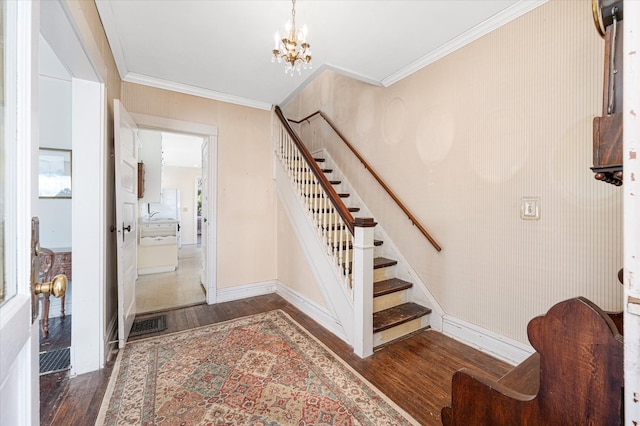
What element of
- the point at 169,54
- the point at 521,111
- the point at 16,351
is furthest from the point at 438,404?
the point at 169,54

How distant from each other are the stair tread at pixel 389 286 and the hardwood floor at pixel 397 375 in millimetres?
433

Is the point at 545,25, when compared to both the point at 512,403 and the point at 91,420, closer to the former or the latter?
the point at 512,403

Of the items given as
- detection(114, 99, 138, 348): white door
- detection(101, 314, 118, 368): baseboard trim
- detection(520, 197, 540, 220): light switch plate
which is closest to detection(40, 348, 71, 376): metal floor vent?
detection(101, 314, 118, 368): baseboard trim

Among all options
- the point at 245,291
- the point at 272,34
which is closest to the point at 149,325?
the point at 245,291

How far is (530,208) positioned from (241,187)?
9.96 ft

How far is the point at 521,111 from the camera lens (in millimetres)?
1979

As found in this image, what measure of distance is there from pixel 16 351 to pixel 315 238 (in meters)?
2.30

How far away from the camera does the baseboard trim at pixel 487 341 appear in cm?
199

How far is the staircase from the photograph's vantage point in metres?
2.34

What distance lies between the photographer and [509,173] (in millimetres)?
2049

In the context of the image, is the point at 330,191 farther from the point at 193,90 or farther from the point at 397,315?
the point at 193,90

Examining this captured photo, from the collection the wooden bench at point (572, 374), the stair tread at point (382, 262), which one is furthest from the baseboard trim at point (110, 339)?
the wooden bench at point (572, 374)

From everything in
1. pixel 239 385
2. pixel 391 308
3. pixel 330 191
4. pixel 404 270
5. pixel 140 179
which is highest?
pixel 140 179

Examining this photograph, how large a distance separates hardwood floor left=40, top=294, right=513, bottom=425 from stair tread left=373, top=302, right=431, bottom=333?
0.58 ft
